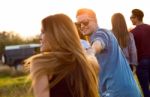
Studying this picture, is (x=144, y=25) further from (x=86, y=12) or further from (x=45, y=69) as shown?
(x=45, y=69)

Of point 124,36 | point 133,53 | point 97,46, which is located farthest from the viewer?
point 133,53

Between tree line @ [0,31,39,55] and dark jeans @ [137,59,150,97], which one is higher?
dark jeans @ [137,59,150,97]

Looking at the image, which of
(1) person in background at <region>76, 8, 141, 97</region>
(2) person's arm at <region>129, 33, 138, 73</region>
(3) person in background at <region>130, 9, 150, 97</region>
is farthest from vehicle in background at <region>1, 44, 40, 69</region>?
(1) person in background at <region>76, 8, 141, 97</region>

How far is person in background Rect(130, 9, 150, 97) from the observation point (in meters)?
9.97

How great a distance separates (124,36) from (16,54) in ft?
111

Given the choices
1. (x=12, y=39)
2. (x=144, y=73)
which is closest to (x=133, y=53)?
(x=144, y=73)

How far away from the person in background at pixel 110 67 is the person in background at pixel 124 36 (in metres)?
3.50

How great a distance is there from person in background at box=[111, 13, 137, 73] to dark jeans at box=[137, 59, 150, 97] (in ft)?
0.79

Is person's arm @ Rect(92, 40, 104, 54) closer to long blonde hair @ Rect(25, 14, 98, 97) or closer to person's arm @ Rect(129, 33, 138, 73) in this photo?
long blonde hair @ Rect(25, 14, 98, 97)

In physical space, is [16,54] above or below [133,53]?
below

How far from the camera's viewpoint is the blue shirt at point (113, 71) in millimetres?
5688

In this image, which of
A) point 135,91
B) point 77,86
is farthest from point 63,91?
point 135,91

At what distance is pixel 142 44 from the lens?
Answer: 33.0ft

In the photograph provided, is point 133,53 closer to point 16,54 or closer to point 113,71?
point 113,71
